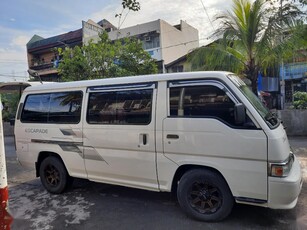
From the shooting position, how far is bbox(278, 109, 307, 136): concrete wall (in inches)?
407

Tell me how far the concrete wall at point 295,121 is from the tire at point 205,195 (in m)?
7.92

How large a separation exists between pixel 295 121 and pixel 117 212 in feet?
28.5

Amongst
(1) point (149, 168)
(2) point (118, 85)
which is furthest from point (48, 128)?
(1) point (149, 168)

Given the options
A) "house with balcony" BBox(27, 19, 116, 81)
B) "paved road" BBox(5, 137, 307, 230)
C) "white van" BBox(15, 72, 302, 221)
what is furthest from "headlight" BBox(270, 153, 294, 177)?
"house with balcony" BBox(27, 19, 116, 81)

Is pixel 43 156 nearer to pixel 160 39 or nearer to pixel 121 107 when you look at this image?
pixel 121 107

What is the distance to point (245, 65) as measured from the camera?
10.4m

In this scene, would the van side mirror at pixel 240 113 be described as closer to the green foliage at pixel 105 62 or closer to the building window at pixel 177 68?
the green foliage at pixel 105 62

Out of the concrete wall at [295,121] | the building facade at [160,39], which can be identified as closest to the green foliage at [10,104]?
the building facade at [160,39]

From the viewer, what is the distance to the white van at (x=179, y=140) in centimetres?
339

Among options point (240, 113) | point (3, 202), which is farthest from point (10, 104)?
point (3, 202)

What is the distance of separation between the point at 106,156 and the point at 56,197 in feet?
4.81

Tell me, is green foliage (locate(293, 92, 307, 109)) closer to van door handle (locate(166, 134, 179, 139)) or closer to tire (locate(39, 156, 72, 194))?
van door handle (locate(166, 134, 179, 139))

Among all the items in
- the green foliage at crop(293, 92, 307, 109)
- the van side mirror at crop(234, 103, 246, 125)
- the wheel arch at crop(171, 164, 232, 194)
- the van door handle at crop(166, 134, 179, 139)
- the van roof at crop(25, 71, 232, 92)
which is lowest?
the wheel arch at crop(171, 164, 232, 194)

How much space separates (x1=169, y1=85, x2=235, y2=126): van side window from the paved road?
149 cm
